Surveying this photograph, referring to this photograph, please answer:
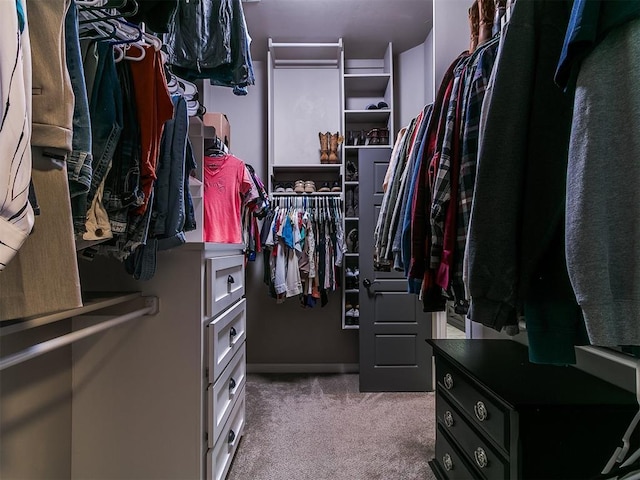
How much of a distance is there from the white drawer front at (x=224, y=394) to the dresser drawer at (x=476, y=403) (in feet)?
3.06

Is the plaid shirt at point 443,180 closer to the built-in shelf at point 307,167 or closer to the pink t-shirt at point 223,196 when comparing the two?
the pink t-shirt at point 223,196

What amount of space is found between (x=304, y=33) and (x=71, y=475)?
312 cm

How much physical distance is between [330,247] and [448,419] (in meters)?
1.55

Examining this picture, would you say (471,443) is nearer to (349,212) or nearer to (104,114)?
(104,114)

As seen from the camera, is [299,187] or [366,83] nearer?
[299,187]

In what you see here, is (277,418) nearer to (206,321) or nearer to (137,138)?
(206,321)

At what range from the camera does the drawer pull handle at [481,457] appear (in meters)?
1.02

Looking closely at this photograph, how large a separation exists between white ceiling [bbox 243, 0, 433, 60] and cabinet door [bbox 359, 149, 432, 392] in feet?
5.11

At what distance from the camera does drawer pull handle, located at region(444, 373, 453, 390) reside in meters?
1.28

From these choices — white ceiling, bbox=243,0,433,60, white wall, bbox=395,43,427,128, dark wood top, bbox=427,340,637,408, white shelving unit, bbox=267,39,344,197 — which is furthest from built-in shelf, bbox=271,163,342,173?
dark wood top, bbox=427,340,637,408

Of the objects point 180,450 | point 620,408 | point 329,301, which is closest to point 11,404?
point 180,450

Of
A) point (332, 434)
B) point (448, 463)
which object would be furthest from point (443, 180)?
point (332, 434)

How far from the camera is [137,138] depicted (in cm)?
94

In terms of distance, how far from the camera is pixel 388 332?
2545 millimetres
